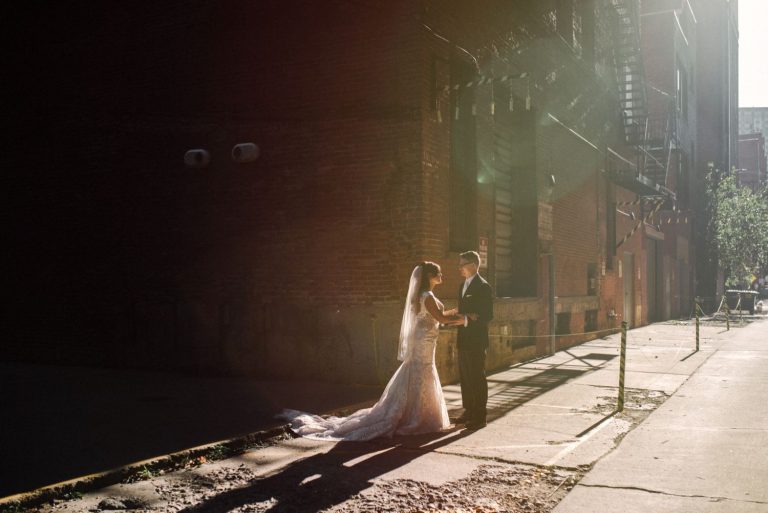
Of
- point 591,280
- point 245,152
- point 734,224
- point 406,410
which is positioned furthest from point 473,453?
point 734,224

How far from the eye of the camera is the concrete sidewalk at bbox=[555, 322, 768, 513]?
5242 mm

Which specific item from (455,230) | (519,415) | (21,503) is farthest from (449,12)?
(21,503)

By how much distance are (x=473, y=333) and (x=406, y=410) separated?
4.22 ft

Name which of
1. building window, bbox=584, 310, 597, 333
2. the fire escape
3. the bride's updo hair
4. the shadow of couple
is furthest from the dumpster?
the shadow of couple

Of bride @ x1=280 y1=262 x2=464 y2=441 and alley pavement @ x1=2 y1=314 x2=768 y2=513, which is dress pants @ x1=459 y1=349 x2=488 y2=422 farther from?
bride @ x1=280 y1=262 x2=464 y2=441

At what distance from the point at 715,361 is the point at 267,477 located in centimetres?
1258

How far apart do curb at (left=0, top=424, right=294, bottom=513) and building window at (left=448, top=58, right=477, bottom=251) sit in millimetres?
5580

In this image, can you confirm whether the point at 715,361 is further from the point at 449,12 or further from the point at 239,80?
the point at 239,80

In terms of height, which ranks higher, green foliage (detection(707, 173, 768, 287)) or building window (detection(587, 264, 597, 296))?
green foliage (detection(707, 173, 768, 287))

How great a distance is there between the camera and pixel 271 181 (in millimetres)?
12109

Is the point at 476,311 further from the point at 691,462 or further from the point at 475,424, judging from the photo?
the point at 691,462

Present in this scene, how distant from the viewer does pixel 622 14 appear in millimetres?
23328

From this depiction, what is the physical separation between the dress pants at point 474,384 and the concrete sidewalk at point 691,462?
5.34ft

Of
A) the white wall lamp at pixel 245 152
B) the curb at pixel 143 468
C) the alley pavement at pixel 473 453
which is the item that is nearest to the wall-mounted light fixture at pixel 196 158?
the white wall lamp at pixel 245 152
